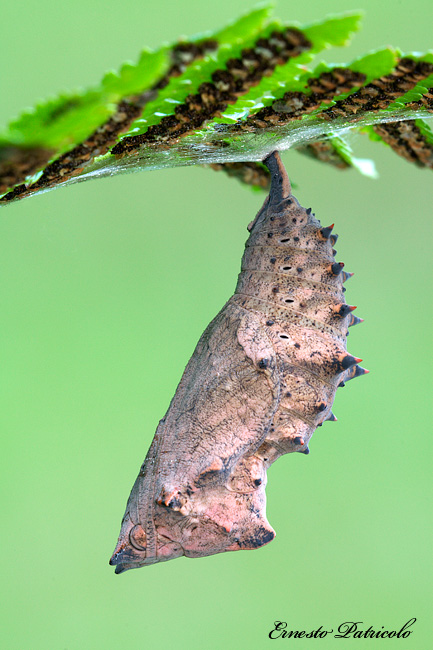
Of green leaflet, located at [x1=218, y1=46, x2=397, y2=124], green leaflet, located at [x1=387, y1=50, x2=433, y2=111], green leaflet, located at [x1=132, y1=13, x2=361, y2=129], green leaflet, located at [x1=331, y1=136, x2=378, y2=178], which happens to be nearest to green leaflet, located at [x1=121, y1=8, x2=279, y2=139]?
green leaflet, located at [x1=132, y1=13, x2=361, y2=129]

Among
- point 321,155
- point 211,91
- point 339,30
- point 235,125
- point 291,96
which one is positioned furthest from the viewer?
point 321,155

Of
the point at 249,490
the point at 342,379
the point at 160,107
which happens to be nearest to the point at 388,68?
the point at 160,107

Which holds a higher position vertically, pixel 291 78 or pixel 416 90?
pixel 291 78

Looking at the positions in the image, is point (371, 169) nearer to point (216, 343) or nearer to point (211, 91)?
point (216, 343)

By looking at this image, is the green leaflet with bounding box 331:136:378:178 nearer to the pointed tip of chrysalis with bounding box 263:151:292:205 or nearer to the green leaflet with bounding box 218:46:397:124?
the pointed tip of chrysalis with bounding box 263:151:292:205

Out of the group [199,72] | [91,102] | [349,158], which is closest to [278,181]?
[349,158]

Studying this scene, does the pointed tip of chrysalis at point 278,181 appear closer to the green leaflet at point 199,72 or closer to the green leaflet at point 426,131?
the green leaflet at point 426,131

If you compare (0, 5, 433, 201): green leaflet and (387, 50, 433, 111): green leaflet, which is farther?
(387, 50, 433, 111): green leaflet

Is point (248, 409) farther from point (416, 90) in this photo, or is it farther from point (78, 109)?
point (78, 109)
